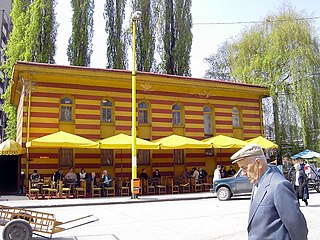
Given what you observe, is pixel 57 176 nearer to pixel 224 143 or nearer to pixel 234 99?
pixel 224 143

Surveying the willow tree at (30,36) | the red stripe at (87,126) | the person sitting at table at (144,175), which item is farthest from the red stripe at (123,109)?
the willow tree at (30,36)

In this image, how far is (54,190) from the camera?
1820cm

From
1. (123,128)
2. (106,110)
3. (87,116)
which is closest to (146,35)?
(106,110)

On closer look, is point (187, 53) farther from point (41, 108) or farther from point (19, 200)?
point (19, 200)

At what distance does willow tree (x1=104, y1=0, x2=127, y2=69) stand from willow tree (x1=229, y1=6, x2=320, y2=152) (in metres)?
12.3

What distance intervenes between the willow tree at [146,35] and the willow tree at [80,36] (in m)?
4.88

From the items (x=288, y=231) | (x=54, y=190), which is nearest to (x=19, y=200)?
(x=54, y=190)

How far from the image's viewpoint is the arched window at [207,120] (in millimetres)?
25438

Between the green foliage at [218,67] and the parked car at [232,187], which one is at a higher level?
the green foliage at [218,67]

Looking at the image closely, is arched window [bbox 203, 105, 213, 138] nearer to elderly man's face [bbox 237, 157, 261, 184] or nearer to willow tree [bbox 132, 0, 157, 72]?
willow tree [bbox 132, 0, 157, 72]

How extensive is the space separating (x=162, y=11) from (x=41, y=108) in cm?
2186

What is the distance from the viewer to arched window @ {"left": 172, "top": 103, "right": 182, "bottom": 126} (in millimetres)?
24391

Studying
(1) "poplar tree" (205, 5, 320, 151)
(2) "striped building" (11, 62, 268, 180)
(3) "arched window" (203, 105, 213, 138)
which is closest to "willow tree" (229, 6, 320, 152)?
(1) "poplar tree" (205, 5, 320, 151)

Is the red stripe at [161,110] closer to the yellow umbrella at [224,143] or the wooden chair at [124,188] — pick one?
the yellow umbrella at [224,143]
